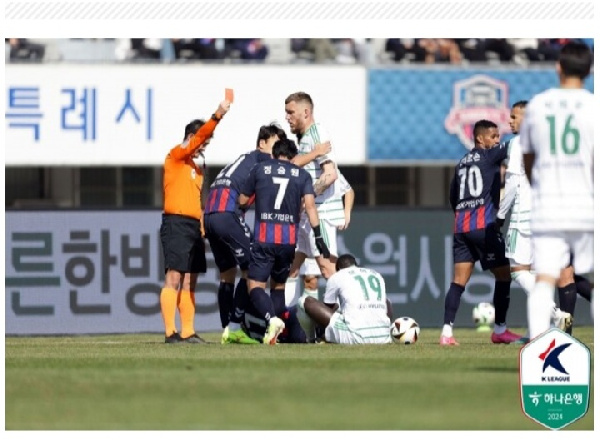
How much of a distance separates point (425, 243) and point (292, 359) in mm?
9716

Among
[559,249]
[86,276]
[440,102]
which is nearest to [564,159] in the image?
[559,249]

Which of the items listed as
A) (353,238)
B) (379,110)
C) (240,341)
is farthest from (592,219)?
(379,110)

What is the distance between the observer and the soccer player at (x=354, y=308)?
15141mm

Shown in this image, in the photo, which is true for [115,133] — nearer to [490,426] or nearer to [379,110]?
[379,110]

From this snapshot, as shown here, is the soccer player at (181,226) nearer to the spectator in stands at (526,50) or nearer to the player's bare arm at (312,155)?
the player's bare arm at (312,155)

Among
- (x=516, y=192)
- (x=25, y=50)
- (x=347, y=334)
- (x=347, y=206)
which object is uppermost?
(x=25, y=50)

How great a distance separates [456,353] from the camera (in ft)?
44.1

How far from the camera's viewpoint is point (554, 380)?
9164 millimetres

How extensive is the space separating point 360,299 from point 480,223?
1294mm

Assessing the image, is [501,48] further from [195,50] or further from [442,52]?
[195,50]

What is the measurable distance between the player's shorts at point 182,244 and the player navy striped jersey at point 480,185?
2.37 m

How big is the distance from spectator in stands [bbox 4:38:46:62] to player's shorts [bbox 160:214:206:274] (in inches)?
503

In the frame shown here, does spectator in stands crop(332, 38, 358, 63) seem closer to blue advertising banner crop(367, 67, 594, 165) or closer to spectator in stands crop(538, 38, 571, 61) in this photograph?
blue advertising banner crop(367, 67, 594, 165)

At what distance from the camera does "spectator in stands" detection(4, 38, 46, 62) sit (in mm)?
27781
